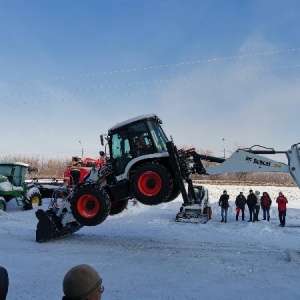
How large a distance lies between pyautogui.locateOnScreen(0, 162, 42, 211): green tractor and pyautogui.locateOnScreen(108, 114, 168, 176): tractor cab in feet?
37.8

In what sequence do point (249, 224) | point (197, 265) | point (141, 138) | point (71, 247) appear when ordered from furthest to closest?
1. point (249, 224)
2. point (71, 247)
3. point (141, 138)
4. point (197, 265)

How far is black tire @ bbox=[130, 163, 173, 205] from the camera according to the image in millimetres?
8945

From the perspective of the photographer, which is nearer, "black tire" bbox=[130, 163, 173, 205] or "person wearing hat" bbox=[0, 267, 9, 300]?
"person wearing hat" bbox=[0, 267, 9, 300]

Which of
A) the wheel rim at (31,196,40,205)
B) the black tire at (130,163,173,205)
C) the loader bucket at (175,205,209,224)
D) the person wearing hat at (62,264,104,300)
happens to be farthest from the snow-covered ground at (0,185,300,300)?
the wheel rim at (31,196,40,205)

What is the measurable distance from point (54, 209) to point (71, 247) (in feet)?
6.42

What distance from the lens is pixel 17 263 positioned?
8.78m

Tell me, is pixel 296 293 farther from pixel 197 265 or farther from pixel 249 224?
pixel 249 224

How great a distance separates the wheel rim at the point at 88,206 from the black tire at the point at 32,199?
34.8 feet

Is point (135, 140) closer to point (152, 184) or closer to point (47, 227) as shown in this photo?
point (152, 184)

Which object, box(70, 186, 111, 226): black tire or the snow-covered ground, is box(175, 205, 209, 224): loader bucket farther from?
box(70, 186, 111, 226): black tire

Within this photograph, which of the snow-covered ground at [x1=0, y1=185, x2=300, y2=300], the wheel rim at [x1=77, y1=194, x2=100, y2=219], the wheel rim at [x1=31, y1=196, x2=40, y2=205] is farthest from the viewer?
the wheel rim at [x1=31, y1=196, x2=40, y2=205]

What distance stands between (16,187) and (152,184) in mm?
13396

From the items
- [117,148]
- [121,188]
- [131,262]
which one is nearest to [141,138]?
[117,148]

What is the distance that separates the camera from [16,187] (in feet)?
65.8
